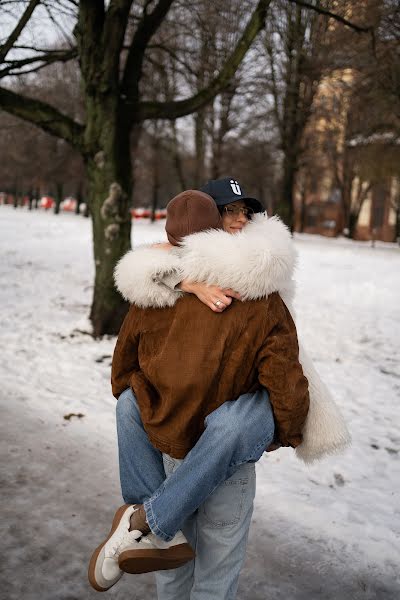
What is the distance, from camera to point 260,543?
3.22 m

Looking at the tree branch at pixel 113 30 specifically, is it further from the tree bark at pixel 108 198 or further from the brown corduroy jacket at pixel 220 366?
the brown corduroy jacket at pixel 220 366

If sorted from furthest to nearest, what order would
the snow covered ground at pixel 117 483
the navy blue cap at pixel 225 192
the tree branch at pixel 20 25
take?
the tree branch at pixel 20 25 → the snow covered ground at pixel 117 483 → the navy blue cap at pixel 225 192

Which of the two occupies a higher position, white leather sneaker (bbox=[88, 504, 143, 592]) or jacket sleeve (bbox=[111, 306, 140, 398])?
jacket sleeve (bbox=[111, 306, 140, 398])

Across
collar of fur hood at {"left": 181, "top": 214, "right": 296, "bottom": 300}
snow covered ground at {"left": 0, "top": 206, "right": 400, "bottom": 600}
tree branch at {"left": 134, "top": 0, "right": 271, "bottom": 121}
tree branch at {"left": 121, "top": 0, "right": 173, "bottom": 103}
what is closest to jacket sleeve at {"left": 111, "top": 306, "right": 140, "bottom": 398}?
collar of fur hood at {"left": 181, "top": 214, "right": 296, "bottom": 300}

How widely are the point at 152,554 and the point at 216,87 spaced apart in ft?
20.3

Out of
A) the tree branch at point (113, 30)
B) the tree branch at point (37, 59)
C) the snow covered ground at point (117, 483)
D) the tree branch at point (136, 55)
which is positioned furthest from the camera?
the tree branch at point (136, 55)

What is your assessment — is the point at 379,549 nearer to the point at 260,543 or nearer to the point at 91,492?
the point at 260,543

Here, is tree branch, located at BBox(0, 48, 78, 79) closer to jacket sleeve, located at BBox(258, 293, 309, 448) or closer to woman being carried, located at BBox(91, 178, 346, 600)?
woman being carried, located at BBox(91, 178, 346, 600)

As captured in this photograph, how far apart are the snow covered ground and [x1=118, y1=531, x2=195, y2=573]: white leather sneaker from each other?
0.93 meters

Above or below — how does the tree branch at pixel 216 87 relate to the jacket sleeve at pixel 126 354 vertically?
above

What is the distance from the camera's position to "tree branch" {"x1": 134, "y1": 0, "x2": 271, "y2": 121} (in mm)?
6496

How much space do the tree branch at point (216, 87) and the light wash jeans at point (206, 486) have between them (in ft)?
18.3

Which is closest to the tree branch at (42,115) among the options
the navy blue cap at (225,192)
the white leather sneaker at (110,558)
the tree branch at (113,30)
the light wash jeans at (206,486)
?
the tree branch at (113,30)

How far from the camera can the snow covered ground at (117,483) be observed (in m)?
2.86
